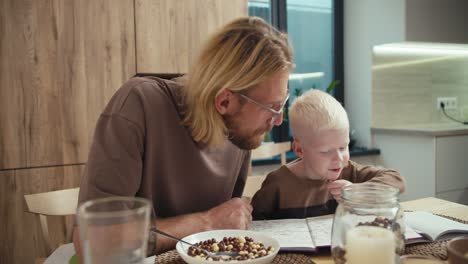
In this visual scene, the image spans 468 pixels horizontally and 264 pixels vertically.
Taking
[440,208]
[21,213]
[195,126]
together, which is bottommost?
[21,213]

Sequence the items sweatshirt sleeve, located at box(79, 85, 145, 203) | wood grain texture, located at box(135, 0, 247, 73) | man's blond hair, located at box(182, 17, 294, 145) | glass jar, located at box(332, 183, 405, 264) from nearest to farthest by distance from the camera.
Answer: glass jar, located at box(332, 183, 405, 264) < sweatshirt sleeve, located at box(79, 85, 145, 203) < man's blond hair, located at box(182, 17, 294, 145) < wood grain texture, located at box(135, 0, 247, 73)

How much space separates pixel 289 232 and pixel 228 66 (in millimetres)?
451

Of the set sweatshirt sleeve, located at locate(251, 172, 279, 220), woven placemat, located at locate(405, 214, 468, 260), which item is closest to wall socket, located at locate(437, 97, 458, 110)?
sweatshirt sleeve, located at locate(251, 172, 279, 220)

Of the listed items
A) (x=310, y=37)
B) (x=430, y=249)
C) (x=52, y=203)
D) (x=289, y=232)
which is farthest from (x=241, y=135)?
(x=310, y=37)

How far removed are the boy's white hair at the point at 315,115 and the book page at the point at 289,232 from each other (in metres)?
0.36

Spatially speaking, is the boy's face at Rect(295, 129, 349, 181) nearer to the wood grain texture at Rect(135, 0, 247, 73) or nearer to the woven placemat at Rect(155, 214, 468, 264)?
the woven placemat at Rect(155, 214, 468, 264)

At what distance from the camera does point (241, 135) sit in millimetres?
1226

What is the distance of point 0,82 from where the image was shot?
2.09m

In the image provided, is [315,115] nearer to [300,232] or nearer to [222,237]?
[300,232]

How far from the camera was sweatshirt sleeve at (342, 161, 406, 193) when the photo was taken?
1320 millimetres

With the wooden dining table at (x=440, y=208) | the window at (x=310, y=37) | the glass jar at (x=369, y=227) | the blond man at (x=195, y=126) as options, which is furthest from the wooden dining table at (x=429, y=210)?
the window at (x=310, y=37)

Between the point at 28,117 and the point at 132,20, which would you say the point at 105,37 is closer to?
the point at 132,20

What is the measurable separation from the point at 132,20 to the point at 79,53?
0.36 m

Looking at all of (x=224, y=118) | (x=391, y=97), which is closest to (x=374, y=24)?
(x=391, y=97)
